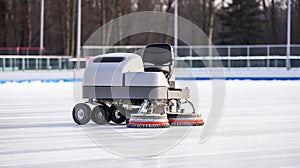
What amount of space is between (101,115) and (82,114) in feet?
0.87

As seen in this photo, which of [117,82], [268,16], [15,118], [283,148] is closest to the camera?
[283,148]

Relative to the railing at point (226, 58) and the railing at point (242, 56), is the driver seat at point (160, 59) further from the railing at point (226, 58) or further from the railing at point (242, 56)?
the railing at point (242, 56)

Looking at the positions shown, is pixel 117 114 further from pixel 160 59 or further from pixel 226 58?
pixel 226 58

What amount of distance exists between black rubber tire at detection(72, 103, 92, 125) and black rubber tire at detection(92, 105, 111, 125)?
0.10 metres

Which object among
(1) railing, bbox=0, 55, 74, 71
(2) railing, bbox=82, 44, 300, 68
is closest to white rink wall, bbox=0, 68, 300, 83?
(2) railing, bbox=82, 44, 300, 68

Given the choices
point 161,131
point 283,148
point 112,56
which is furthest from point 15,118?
point 283,148

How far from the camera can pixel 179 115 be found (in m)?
9.85

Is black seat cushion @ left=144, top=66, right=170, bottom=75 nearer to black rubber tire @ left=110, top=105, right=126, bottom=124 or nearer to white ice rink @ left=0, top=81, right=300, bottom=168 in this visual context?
black rubber tire @ left=110, top=105, right=126, bottom=124

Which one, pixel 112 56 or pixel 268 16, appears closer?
pixel 112 56

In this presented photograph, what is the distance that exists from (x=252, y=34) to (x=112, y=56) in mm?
43502

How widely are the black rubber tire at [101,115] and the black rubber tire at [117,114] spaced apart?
0.24 ft

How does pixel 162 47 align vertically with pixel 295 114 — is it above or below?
above

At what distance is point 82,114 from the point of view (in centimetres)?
1015

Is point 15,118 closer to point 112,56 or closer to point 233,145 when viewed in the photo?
point 112,56
